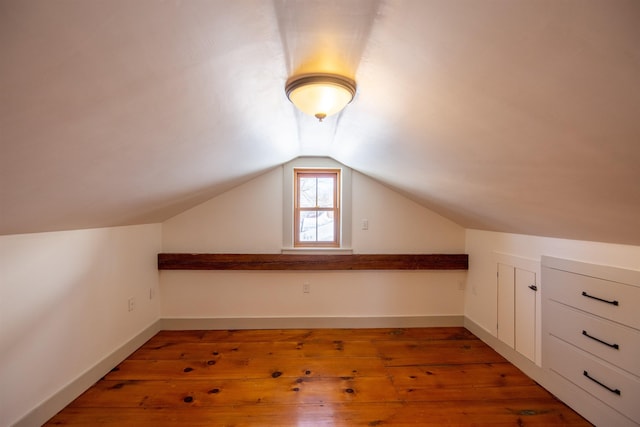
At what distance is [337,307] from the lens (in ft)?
10.3

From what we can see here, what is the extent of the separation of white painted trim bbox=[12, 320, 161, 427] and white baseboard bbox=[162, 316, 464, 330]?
0.46m

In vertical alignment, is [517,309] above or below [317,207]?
below

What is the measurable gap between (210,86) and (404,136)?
107cm

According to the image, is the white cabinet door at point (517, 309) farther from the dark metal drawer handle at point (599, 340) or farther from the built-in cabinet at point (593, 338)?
the dark metal drawer handle at point (599, 340)

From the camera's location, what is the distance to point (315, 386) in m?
2.08

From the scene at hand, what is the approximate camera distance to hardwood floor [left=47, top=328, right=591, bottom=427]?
69.7 inches

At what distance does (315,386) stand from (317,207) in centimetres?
182

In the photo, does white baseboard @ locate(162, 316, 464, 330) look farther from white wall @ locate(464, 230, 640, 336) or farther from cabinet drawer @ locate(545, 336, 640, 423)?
cabinet drawer @ locate(545, 336, 640, 423)

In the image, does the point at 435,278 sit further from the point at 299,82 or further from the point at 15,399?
the point at 15,399

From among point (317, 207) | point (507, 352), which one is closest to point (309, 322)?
point (317, 207)

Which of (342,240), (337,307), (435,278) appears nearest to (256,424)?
(337,307)

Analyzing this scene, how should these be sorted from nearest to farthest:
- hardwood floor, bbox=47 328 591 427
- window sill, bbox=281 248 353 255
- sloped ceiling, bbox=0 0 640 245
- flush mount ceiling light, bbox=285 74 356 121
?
sloped ceiling, bbox=0 0 640 245
flush mount ceiling light, bbox=285 74 356 121
hardwood floor, bbox=47 328 591 427
window sill, bbox=281 248 353 255

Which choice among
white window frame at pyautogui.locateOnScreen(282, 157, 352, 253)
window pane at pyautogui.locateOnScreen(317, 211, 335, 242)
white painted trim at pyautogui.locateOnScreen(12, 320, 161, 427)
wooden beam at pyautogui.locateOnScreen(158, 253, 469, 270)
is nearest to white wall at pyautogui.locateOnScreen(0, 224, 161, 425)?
white painted trim at pyautogui.locateOnScreen(12, 320, 161, 427)

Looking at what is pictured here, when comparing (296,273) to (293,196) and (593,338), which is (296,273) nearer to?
(293,196)
